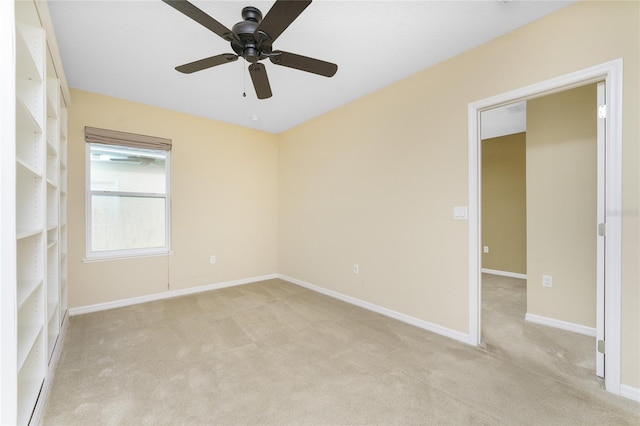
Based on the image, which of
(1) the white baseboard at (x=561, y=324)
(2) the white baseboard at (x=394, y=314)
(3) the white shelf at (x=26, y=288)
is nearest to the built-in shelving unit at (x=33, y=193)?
(3) the white shelf at (x=26, y=288)

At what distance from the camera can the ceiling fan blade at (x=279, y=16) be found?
1.30m

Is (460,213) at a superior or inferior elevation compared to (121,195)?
inferior

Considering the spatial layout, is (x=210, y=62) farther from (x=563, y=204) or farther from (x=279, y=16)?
(x=563, y=204)

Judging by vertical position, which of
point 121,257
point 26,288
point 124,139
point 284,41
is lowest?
point 121,257

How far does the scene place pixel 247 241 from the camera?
4.61 meters

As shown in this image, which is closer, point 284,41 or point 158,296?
point 284,41

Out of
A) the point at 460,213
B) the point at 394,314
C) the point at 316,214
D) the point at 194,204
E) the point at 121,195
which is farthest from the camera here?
the point at 316,214

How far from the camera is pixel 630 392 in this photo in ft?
5.62

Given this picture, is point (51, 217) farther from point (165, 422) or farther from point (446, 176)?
point (446, 176)

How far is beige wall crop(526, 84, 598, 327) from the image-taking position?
268cm

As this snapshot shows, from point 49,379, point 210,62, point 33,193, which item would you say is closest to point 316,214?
point 210,62

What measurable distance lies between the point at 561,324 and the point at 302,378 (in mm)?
2686

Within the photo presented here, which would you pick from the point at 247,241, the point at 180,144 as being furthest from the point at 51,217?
the point at 247,241

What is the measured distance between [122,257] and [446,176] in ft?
12.7
